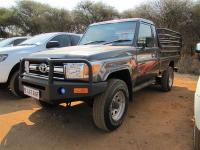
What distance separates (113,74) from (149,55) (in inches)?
64.0

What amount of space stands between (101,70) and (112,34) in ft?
5.25

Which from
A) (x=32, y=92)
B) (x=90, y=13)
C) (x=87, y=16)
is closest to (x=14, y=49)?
(x=32, y=92)

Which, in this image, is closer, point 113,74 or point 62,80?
point 62,80

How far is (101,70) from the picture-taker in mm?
4191

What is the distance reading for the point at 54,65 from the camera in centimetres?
418

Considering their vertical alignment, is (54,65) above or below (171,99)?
above

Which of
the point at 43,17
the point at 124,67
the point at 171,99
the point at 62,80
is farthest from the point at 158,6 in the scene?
the point at 43,17

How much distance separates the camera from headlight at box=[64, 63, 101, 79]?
4004mm

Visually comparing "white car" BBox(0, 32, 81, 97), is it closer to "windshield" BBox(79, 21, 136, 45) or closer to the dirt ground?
the dirt ground

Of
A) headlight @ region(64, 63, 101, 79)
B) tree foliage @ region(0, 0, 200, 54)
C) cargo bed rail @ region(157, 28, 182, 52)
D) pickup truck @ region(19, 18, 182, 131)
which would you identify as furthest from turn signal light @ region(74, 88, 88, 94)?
tree foliage @ region(0, 0, 200, 54)

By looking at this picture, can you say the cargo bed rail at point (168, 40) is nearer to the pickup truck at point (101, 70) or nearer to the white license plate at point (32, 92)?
the pickup truck at point (101, 70)

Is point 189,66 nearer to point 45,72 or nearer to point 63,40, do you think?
point 63,40

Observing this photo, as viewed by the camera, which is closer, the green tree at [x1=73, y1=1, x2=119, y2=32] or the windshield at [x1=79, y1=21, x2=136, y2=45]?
the windshield at [x1=79, y1=21, x2=136, y2=45]

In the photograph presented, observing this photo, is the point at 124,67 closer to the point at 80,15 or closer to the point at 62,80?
the point at 62,80
